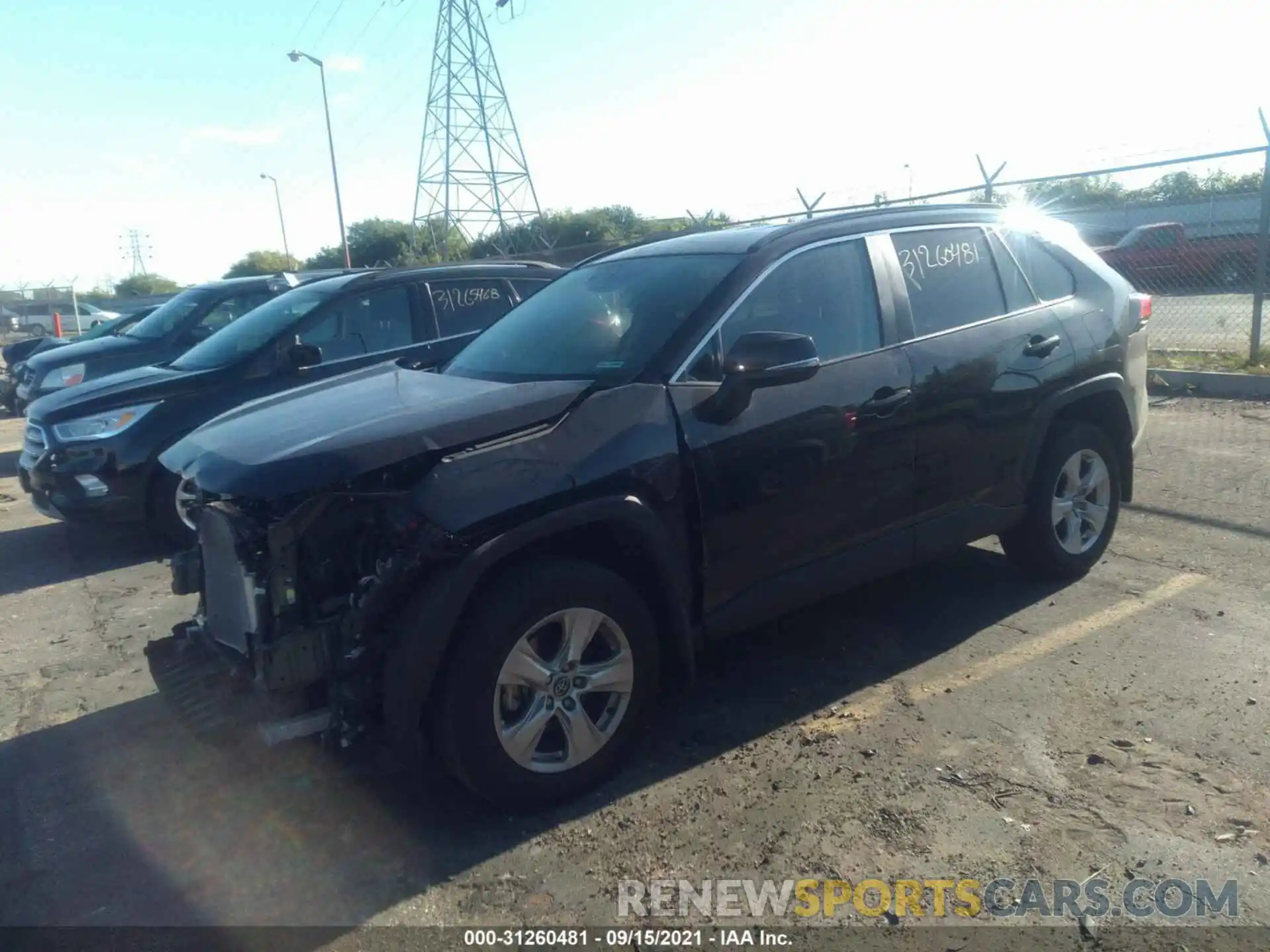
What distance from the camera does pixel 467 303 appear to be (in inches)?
298

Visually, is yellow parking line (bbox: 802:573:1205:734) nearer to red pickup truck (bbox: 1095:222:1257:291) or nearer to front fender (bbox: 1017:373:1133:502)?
front fender (bbox: 1017:373:1133:502)

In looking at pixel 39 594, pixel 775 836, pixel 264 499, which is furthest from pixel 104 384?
pixel 775 836

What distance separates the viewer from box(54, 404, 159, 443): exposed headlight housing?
21.4 ft

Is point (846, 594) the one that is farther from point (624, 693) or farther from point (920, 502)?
point (624, 693)

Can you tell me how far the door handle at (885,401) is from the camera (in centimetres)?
414

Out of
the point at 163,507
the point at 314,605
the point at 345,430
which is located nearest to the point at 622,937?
the point at 314,605

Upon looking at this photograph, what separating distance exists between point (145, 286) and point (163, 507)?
83.6 m

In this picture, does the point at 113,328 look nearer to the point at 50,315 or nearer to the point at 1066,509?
the point at 1066,509

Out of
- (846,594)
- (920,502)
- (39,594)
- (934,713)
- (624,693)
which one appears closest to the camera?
(624,693)

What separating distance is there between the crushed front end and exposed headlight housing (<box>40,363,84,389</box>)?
7.61 meters

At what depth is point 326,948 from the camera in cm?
279

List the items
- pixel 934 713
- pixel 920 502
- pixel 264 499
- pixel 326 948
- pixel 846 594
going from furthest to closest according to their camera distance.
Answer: pixel 846 594
pixel 920 502
pixel 934 713
pixel 264 499
pixel 326 948

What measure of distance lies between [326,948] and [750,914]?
3.76 feet

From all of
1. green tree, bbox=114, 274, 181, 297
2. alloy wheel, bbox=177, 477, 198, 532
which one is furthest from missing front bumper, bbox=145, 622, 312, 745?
green tree, bbox=114, 274, 181, 297
